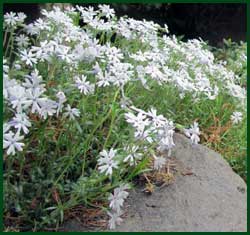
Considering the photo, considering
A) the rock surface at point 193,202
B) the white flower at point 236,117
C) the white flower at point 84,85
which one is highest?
the white flower at point 84,85

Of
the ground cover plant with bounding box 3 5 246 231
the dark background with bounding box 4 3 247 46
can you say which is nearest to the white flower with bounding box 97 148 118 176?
the ground cover plant with bounding box 3 5 246 231

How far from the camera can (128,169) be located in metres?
2.70

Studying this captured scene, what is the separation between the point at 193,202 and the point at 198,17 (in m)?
4.68

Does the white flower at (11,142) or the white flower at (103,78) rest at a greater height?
the white flower at (103,78)

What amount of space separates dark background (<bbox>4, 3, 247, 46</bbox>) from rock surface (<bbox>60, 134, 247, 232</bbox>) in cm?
376

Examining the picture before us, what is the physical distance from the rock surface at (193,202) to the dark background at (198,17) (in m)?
3.76

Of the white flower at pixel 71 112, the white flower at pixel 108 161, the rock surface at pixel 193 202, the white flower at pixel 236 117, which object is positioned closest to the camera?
the white flower at pixel 108 161

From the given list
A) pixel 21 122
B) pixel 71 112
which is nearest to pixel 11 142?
pixel 21 122

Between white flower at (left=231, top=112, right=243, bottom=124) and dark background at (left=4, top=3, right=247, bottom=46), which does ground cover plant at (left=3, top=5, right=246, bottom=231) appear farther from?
dark background at (left=4, top=3, right=247, bottom=46)

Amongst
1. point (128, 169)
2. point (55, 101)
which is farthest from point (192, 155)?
point (55, 101)

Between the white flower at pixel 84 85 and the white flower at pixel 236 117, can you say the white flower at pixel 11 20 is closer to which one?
the white flower at pixel 84 85

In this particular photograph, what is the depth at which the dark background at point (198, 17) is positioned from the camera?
6812 mm

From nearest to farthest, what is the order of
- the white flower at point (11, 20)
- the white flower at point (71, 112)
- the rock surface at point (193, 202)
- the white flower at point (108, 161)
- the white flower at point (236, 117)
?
the white flower at point (108, 161) < the white flower at point (71, 112) < the rock surface at point (193, 202) < the white flower at point (11, 20) < the white flower at point (236, 117)

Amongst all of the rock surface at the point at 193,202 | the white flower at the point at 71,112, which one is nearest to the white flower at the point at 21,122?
the white flower at the point at 71,112
